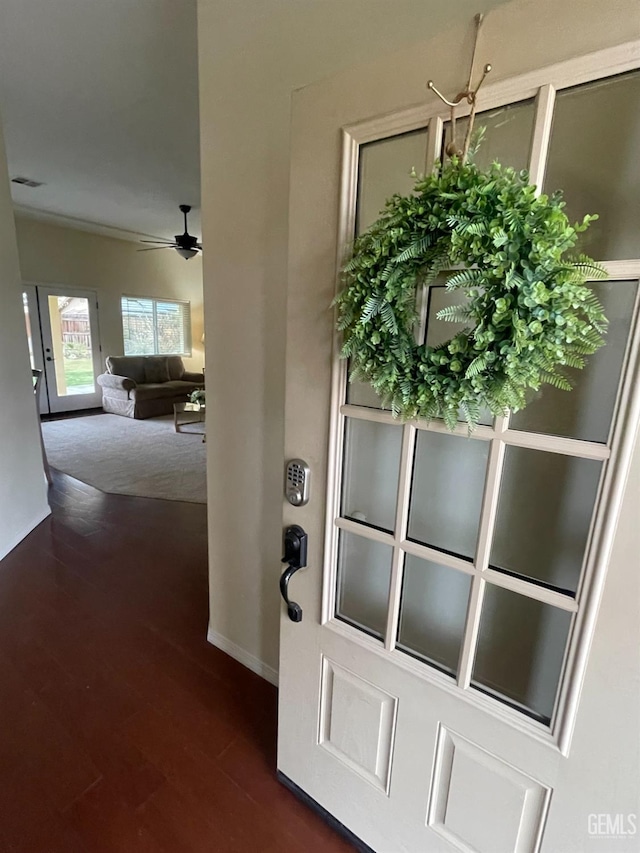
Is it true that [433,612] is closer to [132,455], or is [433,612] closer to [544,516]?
[544,516]

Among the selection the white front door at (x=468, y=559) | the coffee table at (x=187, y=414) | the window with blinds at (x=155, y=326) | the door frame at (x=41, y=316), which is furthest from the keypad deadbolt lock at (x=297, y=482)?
the window with blinds at (x=155, y=326)

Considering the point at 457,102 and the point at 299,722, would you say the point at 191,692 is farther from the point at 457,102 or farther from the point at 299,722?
the point at 457,102

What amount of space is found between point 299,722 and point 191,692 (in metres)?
0.76

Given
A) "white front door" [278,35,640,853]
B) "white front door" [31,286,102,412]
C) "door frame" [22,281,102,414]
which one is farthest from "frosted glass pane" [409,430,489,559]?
"white front door" [31,286,102,412]

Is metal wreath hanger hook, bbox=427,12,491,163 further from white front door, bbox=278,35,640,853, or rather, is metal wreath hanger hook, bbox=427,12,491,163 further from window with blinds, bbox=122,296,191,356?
window with blinds, bbox=122,296,191,356

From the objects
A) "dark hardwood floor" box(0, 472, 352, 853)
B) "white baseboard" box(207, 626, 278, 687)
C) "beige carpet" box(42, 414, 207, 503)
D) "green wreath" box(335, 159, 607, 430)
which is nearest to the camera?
"green wreath" box(335, 159, 607, 430)

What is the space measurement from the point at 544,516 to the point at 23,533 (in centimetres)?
340

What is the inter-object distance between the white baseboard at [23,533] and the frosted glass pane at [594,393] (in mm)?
3247

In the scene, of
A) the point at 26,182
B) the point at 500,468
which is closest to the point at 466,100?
the point at 500,468

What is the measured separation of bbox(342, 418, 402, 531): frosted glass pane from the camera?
1.05 meters

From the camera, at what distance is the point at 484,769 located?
37.8 inches

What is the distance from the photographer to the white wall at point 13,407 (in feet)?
8.89

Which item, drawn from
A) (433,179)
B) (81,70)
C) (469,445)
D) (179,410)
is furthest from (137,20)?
(179,410)

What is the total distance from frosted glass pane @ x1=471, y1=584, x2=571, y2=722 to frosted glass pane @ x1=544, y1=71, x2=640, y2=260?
2.42 feet
